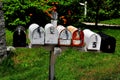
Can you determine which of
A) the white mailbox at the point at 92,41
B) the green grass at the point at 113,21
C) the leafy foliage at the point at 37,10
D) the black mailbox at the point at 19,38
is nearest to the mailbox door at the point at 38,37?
the black mailbox at the point at 19,38

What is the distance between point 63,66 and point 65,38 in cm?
525

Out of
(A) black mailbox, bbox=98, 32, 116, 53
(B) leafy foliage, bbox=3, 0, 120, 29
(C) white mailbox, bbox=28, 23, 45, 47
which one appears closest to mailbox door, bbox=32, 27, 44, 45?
(C) white mailbox, bbox=28, 23, 45, 47

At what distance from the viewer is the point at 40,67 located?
13227mm

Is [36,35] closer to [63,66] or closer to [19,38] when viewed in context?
[19,38]

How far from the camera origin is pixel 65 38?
8.09m

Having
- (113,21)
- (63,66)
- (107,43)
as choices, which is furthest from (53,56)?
(113,21)

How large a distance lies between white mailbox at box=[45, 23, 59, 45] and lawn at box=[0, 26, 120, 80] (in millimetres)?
4237

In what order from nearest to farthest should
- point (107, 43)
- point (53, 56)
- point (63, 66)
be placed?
point (107, 43), point (53, 56), point (63, 66)

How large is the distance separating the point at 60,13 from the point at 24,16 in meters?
2.06

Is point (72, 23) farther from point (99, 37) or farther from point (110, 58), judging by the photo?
point (99, 37)

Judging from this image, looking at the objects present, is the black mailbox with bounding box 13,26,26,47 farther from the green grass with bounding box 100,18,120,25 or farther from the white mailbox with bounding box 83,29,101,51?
the green grass with bounding box 100,18,120,25

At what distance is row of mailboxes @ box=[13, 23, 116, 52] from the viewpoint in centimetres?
808

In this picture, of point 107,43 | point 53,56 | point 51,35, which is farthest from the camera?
point 53,56

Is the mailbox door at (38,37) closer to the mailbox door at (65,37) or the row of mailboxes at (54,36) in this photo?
the row of mailboxes at (54,36)
